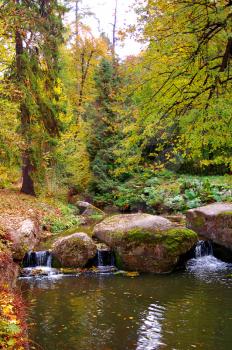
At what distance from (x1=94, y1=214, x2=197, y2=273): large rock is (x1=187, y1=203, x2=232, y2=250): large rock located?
133 centimetres

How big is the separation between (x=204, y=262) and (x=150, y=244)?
2.09m

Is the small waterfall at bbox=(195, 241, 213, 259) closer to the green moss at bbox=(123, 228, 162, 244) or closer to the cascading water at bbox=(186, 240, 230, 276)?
the cascading water at bbox=(186, 240, 230, 276)

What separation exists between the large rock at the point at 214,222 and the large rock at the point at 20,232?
5.37m

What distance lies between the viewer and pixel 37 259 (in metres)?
11.2

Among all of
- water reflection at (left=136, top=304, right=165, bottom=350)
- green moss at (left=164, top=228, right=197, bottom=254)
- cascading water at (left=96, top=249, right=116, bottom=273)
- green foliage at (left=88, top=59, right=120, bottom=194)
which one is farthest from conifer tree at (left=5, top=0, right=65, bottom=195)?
water reflection at (left=136, top=304, right=165, bottom=350)

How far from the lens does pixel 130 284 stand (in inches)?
372

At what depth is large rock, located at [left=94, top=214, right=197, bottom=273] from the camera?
10773 mm

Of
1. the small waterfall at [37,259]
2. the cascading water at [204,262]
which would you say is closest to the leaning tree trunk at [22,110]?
the small waterfall at [37,259]

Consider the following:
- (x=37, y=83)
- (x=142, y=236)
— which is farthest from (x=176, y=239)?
(x=37, y=83)

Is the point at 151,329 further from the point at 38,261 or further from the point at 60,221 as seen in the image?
the point at 60,221

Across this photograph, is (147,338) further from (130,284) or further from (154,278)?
(154,278)

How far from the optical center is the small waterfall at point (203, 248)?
40.5ft

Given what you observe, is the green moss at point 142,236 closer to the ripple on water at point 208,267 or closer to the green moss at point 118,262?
the green moss at point 118,262

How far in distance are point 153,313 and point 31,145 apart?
11.1m
